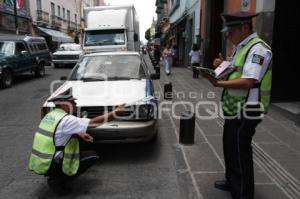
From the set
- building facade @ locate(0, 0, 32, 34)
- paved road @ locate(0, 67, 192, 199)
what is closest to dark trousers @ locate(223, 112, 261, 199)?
paved road @ locate(0, 67, 192, 199)

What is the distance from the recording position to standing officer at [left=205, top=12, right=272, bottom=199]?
3145 mm

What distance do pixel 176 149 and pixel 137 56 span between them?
2.56m

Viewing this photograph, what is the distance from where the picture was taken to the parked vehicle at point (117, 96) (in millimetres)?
4980

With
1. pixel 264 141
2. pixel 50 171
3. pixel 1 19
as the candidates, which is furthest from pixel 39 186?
pixel 1 19

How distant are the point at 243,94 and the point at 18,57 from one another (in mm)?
12782

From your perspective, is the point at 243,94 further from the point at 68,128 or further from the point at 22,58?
the point at 22,58

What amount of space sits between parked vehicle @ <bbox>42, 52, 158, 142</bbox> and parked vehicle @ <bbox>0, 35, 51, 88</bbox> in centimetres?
752

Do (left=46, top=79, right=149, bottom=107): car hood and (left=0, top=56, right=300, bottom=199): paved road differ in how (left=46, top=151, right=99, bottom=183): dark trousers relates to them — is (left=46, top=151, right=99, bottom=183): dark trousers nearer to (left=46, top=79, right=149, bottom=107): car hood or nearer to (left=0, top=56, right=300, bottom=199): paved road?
(left=0, top=56, right=300, bottom=199): paved road

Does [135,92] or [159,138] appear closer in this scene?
[135,92]

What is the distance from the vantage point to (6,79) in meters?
13.4

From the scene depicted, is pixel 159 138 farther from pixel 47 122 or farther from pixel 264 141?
pixel 47 122

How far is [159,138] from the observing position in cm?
628

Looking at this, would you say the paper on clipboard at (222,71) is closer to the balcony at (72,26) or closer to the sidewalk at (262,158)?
the sidewalk at (262,158)

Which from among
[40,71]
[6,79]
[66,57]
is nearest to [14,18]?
[66,57]
